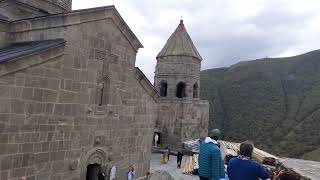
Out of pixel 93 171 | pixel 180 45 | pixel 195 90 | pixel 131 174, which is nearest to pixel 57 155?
pixel 93 171

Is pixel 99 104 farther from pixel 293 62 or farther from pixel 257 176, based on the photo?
pixel 293 62

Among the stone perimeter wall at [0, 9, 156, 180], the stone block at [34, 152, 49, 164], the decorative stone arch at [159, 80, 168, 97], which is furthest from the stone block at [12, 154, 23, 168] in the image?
the decorative stone arch at [159, 80, 168, 97]

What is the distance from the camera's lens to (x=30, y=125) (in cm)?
795

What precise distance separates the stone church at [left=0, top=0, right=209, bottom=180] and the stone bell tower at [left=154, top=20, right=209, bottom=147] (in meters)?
10.6

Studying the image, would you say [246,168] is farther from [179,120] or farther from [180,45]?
[180,45]

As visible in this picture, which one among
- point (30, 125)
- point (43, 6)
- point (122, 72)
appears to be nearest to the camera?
point (30, 125)

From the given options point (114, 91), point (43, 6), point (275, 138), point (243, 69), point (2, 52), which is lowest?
point (275, 138)

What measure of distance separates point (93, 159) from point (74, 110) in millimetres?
1621

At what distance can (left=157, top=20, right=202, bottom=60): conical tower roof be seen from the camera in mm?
23219

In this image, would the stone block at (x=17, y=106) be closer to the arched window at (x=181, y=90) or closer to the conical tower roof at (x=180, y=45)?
the conical tower roof at (x=180, y=45)

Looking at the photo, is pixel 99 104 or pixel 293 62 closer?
pixel 99 104

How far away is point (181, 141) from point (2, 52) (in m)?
15.7

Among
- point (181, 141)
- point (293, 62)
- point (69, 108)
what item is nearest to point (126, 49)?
point (69, 108)

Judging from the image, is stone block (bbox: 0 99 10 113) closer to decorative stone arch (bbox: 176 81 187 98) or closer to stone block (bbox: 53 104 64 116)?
stone block (bbox: 53 104 64 116)
